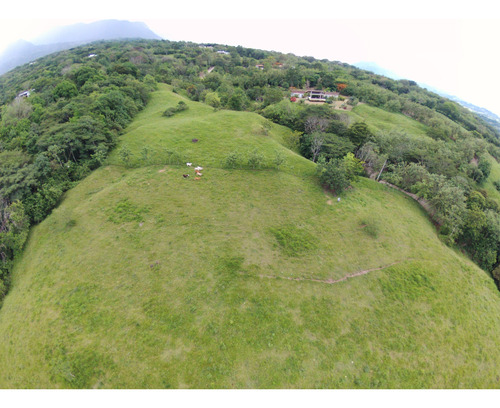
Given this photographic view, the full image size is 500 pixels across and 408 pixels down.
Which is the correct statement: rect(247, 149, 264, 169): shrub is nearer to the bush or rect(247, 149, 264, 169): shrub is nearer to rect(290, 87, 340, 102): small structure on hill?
the bush

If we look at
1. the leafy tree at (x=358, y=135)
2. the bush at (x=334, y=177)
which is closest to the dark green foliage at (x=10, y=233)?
the bush at (x=334, y=177)

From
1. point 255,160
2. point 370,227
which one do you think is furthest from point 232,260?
point 370,227

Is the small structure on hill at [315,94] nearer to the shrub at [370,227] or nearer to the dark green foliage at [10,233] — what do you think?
the shrub at [370,227]

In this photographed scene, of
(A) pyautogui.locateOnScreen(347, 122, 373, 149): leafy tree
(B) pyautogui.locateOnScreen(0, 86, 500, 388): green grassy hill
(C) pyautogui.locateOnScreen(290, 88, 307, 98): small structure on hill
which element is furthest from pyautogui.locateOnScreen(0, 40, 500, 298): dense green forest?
(C) pyautogui.locateOnScreen(290, 88, 307, 98): small structure on hill

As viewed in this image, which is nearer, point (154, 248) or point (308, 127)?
point (154, 248)

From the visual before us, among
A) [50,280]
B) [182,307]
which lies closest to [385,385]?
[182,307]

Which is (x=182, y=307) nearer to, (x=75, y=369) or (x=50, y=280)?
(x=75, y=369)

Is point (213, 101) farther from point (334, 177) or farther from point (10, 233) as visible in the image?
point (10, 233)
